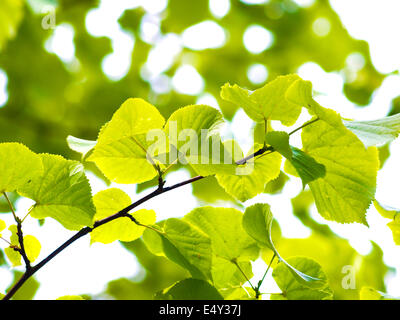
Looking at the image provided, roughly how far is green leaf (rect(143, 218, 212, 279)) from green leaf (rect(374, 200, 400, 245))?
0.95 feet

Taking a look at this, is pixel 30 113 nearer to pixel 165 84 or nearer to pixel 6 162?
pixel 165 84

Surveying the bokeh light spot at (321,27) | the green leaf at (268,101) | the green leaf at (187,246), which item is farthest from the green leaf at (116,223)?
the bokeh light spot at (321,27)

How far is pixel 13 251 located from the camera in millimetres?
729

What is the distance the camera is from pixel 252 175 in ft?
2.43

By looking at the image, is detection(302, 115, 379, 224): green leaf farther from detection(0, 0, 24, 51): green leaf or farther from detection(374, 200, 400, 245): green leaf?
detection(0, 0, 24, 51): green leaf

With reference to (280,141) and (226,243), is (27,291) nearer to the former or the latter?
(226,243)

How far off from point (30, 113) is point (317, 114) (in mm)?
2606

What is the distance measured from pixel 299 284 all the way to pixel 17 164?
489 mm

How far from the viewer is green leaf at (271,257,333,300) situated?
72 cm

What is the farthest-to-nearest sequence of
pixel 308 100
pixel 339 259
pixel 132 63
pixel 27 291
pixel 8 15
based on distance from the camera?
1. pixel 132 63
2. pixel 339 259
3. pixel 8 15
4. pixel 27 291
5. pixel 308 100

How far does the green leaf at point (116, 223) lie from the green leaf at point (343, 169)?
11.5 inches

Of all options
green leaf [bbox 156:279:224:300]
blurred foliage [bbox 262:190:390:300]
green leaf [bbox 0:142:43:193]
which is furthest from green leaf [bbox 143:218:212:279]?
blurred foliage [bbox 262:190:390:300]

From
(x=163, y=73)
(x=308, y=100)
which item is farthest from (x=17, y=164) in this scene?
(x=163, y=73)

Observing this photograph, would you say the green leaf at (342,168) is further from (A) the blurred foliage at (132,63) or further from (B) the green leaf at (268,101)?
Result: (A) the blurred foliage at (132,63)
